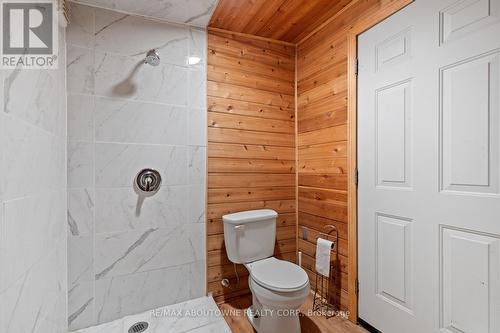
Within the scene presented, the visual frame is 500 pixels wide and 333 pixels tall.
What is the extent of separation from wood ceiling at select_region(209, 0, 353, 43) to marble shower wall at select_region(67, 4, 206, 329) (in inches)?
10.8

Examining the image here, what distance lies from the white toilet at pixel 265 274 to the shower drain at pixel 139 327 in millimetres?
703

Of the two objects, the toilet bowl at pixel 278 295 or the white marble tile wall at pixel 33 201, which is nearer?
the white marble tile wall at pixel 33 201

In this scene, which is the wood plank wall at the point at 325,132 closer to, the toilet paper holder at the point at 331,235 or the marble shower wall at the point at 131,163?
the toilet paper holder at the point at 331,235

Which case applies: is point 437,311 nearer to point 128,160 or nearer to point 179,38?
point 128,160

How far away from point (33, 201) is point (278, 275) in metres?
1.33

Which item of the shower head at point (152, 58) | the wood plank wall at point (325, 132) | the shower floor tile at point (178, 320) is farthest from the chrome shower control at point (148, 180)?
the wood plank wall at point (325, 132)

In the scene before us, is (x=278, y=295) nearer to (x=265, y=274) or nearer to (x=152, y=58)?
(x=265, y=274)

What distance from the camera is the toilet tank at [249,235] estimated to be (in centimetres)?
181

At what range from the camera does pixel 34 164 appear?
1035 mm

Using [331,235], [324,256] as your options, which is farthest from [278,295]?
[331,235]

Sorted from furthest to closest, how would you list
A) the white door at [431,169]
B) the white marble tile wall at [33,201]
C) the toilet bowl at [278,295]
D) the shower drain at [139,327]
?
the shower drain at [139,327] < the toilet bowl at [278,295] < the white door at [431,169] < the white marble tile wall at [33,201]

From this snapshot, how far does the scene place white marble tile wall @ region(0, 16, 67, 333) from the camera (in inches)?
31.0

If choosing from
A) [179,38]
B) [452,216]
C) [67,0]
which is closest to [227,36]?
[179,38]

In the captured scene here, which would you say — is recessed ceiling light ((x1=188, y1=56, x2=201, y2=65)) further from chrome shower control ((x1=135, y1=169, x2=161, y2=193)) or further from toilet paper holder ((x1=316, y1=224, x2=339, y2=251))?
toilet paper holder ((x1=316, y1=224, x2=339, y2=251))
